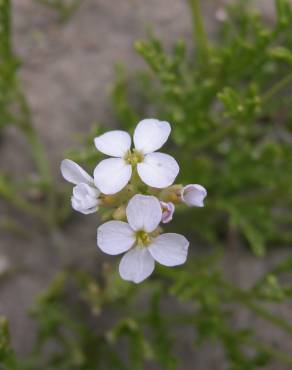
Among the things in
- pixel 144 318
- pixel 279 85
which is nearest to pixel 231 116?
pixel 279 85

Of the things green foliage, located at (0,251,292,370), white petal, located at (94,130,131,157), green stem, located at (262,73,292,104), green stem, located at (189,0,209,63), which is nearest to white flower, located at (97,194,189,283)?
white petal, located at (94,130,131,157)

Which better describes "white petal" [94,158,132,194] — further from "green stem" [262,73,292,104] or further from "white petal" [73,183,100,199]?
"green stem" [262,73,292,104]

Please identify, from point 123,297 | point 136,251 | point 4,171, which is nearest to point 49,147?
point 4,171

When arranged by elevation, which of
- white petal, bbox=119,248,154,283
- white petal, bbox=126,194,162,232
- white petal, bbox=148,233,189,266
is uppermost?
white petal, bbox=126,194,162,232

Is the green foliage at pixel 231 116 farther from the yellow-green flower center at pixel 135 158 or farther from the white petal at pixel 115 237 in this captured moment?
the white petal at pixel 115 237

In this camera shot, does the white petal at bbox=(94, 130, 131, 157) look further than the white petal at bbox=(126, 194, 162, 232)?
Yes

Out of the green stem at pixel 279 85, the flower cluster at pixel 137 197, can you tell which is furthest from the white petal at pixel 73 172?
the green stem at pixel 279 85

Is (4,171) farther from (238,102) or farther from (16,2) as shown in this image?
(238,102)
